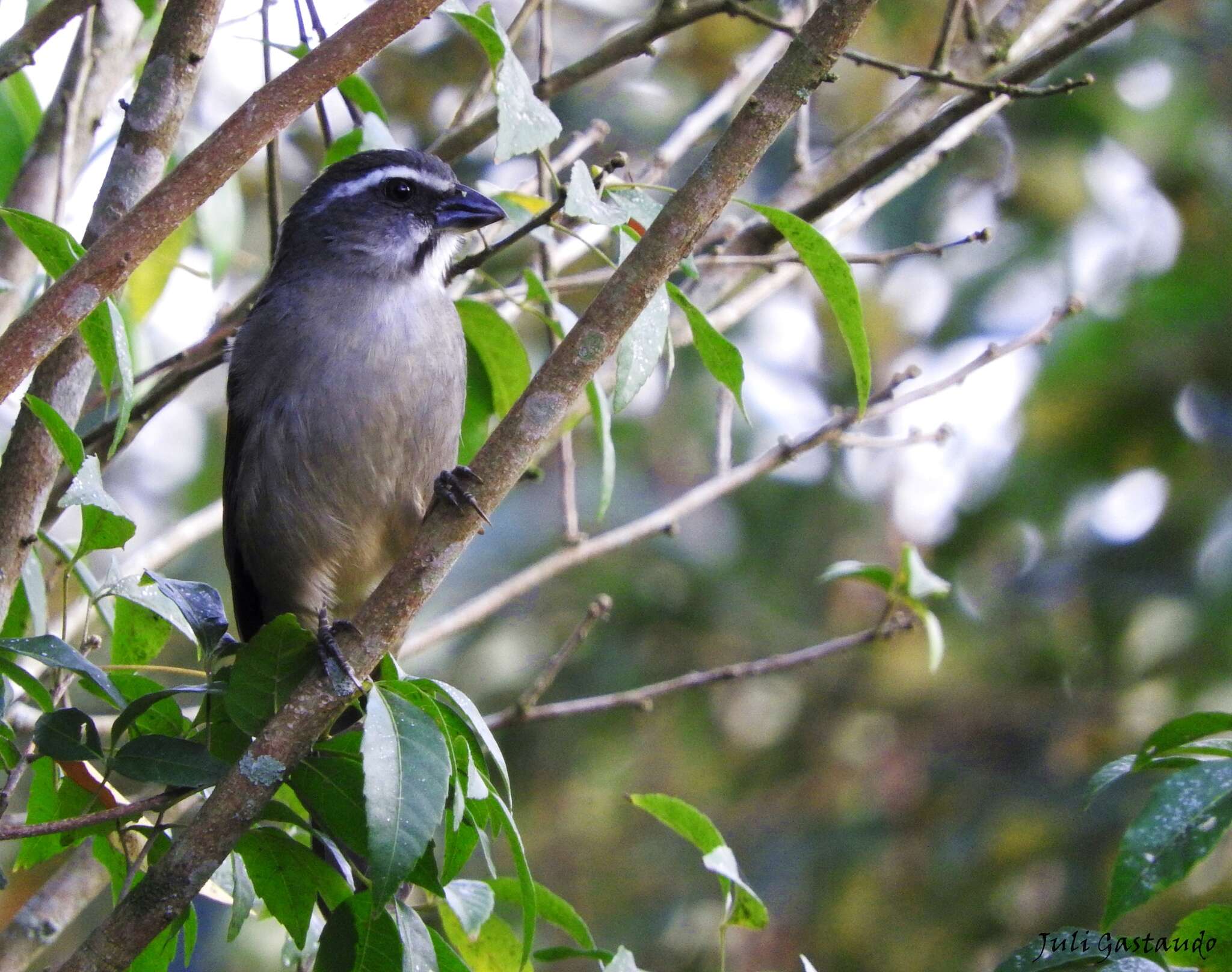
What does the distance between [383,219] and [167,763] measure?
240cm

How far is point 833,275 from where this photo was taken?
99.3 inches

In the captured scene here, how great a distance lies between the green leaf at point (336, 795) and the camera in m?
2.26

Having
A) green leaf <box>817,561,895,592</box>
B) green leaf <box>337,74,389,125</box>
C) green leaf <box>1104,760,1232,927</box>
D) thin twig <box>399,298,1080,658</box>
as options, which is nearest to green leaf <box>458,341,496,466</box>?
thin twig <box>399,298,1080,658</box>

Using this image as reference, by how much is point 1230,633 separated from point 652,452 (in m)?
3.46

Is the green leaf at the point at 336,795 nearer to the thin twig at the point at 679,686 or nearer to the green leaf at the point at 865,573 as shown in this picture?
the thin twig at the point at 679,686

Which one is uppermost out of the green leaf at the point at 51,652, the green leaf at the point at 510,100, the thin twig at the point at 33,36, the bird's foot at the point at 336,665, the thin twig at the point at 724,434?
the thin twig at the point at 33,36

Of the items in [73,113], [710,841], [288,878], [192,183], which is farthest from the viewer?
[73,113]

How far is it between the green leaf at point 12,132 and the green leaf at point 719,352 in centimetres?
198

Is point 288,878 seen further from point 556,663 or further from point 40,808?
point 556,663

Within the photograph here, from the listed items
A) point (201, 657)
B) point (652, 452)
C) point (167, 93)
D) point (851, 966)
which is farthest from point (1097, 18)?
point (652, 452)

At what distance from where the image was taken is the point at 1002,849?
6266 mm

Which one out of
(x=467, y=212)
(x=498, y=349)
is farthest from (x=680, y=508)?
(x=467, y=212)

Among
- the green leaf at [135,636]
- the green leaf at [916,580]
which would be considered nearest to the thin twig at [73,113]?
the green leaf at [135,636]

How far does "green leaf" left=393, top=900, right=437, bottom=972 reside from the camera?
7.20 feet
